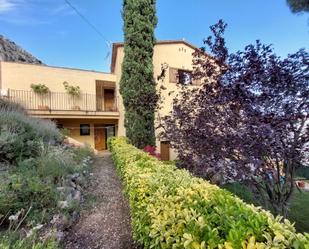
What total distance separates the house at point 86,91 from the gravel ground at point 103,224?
8366 millimetres

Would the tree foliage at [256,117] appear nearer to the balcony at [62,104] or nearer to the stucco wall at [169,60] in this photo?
the stucco wall at [169,60]

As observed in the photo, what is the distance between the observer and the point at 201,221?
1838 millimetres

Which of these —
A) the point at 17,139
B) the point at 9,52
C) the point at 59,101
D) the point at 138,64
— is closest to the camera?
the point at 17,139

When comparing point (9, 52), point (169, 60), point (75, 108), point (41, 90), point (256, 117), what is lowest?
point (256, 117)

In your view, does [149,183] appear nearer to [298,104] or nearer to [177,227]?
[177,227]

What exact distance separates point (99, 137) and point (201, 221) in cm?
1795

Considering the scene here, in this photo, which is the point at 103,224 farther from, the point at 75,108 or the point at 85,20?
the point at 85,20

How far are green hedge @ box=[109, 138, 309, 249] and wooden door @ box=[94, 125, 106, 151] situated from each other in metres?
16.2

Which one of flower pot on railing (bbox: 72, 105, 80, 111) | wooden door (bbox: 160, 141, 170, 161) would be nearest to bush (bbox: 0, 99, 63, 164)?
flower pot on railing (bbox: 72, 105, 80, 111)

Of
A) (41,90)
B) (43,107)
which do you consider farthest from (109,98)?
(43,107)

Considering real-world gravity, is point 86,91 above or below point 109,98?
above

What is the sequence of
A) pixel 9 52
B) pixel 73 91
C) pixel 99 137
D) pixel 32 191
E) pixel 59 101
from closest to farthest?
1. pixel 32 191
2. pixel 59 101
3. pixel 73 91
4. pixel 99 137
5. pixel 9 52

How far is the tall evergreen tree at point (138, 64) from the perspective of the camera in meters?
12.6

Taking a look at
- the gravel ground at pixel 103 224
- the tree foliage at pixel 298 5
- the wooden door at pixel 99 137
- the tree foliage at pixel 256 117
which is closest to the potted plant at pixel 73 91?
the wooden door at pixel 99 137
